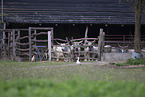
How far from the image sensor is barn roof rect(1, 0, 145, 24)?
71.2 feet

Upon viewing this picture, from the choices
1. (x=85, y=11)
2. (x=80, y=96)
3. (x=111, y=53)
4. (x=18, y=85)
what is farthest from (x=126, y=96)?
(x=85, y=11)

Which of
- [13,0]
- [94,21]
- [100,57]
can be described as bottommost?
[100,57]

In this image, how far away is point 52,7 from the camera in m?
23.4

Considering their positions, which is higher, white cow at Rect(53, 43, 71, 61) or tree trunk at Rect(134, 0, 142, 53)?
tree trunk at Rect(134, 0, 142, 53)

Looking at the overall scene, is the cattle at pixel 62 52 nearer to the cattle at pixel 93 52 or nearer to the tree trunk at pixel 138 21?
the cattle at pixel 93 52

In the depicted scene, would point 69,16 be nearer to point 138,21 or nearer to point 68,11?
point 68,11

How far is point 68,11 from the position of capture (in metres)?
23.0

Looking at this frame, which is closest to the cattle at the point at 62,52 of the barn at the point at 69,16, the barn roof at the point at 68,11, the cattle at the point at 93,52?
the cattle at the point at 93,52

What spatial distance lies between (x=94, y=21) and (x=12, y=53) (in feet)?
24.1

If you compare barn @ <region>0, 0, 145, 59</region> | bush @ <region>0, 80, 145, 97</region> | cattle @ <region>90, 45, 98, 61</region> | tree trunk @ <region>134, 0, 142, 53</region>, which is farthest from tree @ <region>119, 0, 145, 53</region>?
bush @ <region>0, 80, 145, 97</region>

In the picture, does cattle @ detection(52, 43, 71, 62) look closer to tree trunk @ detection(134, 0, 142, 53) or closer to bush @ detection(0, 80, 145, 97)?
tree trunk @ detection(134, 0, 142, 53)

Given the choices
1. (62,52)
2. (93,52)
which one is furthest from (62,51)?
(93,52)

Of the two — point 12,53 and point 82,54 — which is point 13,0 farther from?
point 82,54

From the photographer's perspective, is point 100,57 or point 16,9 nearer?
point 100,57
